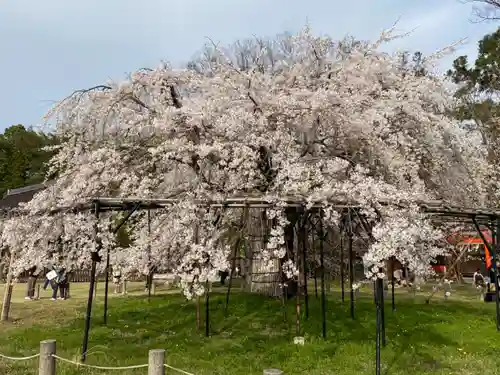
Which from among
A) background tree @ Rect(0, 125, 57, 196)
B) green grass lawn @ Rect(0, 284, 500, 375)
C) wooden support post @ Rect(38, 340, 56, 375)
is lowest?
green grass lawn @ Rect(0, 284, 500, 375)

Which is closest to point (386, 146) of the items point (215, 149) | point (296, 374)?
point (215, 149)

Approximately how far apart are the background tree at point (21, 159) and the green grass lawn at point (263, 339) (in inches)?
1081

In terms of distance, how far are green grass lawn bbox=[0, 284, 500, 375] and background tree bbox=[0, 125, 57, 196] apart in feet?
90.1

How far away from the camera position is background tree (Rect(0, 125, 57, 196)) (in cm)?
3872

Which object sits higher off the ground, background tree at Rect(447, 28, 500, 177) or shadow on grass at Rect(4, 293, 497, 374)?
background tree at Rect(447, 28, 500, 177)

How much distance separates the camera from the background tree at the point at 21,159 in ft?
127

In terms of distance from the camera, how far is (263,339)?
9.81m

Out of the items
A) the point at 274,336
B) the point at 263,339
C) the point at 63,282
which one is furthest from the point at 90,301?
the point at 63,282

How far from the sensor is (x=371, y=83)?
12297 millimetres

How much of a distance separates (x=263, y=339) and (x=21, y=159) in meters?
37.1

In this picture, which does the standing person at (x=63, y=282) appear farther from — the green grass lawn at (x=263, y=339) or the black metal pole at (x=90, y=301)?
the black metal pole at (x=90, y=301)

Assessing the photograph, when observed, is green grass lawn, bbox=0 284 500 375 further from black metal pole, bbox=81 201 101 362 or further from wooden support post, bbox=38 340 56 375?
wooden support post, bbox=38 340 56 375

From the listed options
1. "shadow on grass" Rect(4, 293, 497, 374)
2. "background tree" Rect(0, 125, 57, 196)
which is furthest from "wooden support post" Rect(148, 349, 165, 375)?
"background tree" Rect(0, 125, 57, 196)

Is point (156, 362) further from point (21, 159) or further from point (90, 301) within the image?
point (21, 159)
